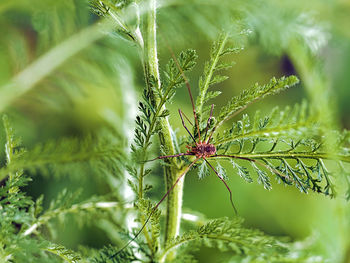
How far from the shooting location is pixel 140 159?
20 cm

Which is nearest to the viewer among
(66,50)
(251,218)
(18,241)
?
(18,241)

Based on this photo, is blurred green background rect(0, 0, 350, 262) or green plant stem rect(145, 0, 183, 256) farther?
blurred green background rect(0, 0, 350, 262)

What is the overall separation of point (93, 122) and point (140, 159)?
63 centimetres

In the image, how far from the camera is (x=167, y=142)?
216 millimetres

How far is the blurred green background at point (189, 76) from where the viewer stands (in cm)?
32

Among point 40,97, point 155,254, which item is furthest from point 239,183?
point 155,254

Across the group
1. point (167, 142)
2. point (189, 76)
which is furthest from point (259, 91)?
point (189, 76)

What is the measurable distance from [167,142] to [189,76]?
0.42 m

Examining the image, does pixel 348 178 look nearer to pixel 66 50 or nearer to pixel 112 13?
pixel 112 13

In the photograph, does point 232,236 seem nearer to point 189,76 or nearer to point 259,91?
point 259,91

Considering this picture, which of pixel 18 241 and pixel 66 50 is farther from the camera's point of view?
pixel 66 50

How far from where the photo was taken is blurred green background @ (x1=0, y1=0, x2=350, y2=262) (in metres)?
0.32

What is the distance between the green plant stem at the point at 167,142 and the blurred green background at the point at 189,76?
0.03 metres

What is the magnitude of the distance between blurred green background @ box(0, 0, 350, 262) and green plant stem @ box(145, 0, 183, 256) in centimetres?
3
